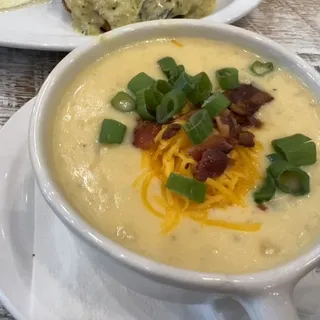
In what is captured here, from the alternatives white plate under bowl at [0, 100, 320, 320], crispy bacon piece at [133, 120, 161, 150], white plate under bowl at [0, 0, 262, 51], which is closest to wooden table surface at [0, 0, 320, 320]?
white plate under bowl at [0, 0, 262, 51]

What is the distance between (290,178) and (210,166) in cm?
17

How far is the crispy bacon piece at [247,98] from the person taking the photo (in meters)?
1.12

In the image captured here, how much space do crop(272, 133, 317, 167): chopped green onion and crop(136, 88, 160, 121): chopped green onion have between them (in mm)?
261

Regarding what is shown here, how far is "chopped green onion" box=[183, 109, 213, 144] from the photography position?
98 cm

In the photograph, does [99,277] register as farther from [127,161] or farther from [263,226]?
[263,226]

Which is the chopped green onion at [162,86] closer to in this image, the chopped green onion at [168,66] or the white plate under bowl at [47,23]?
the chopped green onion at [168,66]

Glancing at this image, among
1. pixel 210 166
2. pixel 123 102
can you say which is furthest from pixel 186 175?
pixel 123 102

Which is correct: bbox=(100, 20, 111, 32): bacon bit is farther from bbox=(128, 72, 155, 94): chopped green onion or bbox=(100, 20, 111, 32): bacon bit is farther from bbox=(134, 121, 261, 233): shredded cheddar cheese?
bbox=(134, 121, 261, 233): shredded cheddar cheese

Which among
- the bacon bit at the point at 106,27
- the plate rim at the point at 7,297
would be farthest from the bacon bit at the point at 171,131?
the bacon bit at the point at 106,27

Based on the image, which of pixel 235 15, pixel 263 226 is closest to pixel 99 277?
pixel 263 226

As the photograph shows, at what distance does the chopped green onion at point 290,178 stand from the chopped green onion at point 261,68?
31 centimetres

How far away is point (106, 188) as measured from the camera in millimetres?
980

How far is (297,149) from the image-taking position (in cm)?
104

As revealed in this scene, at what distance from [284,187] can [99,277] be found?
1.33 feet
